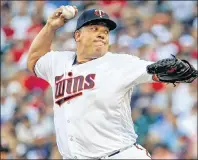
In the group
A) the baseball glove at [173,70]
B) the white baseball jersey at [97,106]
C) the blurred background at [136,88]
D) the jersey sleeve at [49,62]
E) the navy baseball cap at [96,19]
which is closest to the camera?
the baseball glove at [173,70]

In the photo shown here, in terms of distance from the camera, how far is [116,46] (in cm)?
668

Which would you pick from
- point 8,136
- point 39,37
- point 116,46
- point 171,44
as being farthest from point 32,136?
point 39,37

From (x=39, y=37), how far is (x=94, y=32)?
0.40 metres

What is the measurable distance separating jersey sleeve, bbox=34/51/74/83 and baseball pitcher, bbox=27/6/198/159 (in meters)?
0.06

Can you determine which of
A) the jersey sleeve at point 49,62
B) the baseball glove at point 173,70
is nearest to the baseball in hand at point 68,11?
the jersey sleeve at point 49,62

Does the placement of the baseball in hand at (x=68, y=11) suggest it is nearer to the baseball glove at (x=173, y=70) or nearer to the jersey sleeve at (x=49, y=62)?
the jersey sleeve at (x=49, y=62)

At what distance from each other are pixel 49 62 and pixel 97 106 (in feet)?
1.66

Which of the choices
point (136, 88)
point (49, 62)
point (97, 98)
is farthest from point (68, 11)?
point (136, 88)

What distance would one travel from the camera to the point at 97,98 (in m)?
2.96

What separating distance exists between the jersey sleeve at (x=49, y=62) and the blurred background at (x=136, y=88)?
252 centimetres

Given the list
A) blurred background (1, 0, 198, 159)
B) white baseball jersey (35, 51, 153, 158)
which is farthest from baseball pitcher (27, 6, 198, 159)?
blurred background (1, 0, 198, 159)

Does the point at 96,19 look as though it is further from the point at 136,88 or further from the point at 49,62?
the point at 136,88

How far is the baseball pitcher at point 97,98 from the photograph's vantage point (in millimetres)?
2959

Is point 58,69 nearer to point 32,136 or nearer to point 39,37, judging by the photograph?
point 39,37
